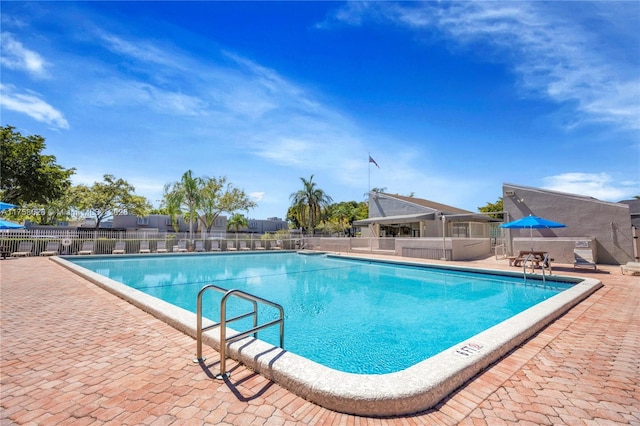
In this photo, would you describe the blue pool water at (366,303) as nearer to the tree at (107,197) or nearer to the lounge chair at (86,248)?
the lounge chair at (86,248)

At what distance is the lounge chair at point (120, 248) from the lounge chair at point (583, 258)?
1041 inches

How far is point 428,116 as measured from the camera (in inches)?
636

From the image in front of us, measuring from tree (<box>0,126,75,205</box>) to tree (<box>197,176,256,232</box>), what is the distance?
1371 cm

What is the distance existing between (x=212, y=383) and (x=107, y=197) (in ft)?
123

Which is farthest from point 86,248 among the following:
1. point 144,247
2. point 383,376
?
point 383,376

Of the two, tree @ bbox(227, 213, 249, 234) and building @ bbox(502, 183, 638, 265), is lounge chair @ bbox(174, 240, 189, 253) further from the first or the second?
tree @ bbox(227, 213, 249, 234)

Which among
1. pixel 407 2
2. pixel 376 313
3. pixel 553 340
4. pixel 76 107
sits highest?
pixel 407 2

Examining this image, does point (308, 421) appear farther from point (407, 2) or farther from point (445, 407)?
point (407, 2)

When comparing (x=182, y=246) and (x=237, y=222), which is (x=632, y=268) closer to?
(x=182, y=246)

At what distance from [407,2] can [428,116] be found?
739 centimetres

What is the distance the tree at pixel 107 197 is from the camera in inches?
1251

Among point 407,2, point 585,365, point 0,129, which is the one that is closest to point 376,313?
point 585,365

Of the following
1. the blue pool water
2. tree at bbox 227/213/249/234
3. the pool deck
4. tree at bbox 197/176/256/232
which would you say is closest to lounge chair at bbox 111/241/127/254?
the blue pool water

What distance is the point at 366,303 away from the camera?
8.37 metres
